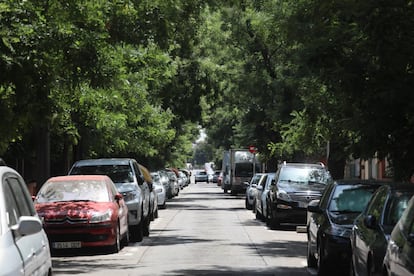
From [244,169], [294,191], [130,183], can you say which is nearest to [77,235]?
[130,183]

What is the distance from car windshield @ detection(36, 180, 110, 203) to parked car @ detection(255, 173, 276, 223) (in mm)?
9233

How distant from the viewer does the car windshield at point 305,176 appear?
81.1 ft

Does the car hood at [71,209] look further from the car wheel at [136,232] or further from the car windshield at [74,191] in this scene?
the car wheel at [136,232]

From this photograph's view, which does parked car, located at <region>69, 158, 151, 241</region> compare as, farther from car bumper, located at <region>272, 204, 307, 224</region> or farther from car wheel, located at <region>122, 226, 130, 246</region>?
car bumper, located at <region>272, 204, 307, 224</region>

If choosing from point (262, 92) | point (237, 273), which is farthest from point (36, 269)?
point (262, 92)

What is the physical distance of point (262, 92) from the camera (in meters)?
38.6

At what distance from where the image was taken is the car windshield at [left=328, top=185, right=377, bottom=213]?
527 inches

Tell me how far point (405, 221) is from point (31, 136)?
63.3ft

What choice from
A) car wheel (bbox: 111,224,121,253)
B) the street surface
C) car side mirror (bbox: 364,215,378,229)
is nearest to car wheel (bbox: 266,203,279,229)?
the street surface

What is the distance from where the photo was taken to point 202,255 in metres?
16.3

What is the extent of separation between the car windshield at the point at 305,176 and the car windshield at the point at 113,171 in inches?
232

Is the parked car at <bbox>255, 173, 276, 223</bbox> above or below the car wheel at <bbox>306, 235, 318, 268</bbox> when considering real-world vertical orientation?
above

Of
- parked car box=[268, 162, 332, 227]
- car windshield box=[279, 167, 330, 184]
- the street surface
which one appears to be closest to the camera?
the street surface

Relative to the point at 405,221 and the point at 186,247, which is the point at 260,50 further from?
the point at 405,221
